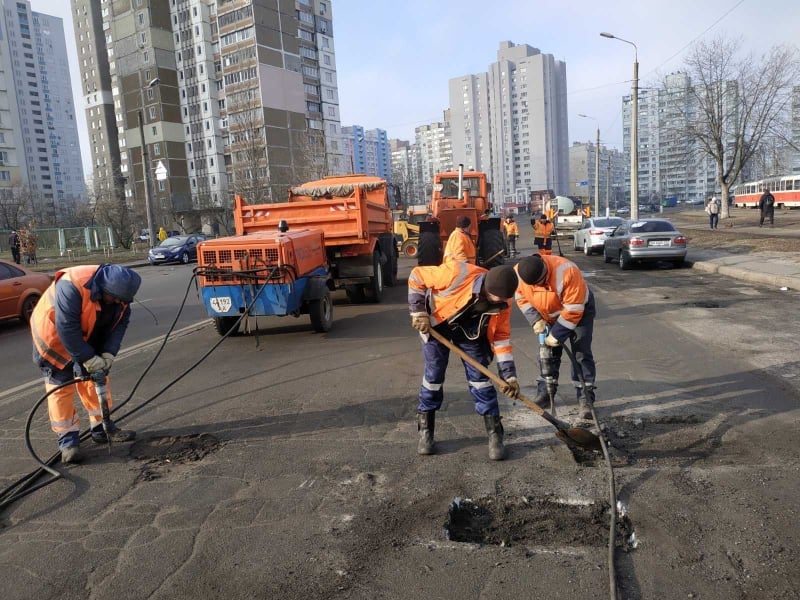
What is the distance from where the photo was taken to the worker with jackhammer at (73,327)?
4230 millimetres

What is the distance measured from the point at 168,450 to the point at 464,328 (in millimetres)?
2433

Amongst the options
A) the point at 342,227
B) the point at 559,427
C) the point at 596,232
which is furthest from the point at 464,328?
the point at 596,232

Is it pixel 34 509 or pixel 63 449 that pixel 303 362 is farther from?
pixel 34 509

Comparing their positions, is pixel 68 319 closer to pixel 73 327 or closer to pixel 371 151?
pixel 73 327

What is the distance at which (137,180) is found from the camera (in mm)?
79438

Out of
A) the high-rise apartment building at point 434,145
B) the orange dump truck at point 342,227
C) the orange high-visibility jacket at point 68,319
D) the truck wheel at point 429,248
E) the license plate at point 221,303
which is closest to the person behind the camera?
the orange high-visibility jacket at point 68,319

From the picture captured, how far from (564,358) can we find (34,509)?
5292mm

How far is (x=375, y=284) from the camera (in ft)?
38.5

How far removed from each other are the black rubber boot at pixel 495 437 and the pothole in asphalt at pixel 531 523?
1.81 feet

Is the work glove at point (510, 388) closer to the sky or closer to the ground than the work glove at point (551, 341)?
closer to the ground

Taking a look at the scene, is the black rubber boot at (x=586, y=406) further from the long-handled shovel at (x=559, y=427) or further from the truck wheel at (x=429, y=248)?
the truck wheel at (x=429, y=248)

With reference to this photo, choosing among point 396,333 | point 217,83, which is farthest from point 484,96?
point 396,333

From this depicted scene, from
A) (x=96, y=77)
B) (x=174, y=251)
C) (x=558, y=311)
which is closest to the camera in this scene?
(x=558, y=311)

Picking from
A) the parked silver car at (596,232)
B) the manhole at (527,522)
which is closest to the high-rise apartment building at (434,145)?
the parked silver car at (596,232)
